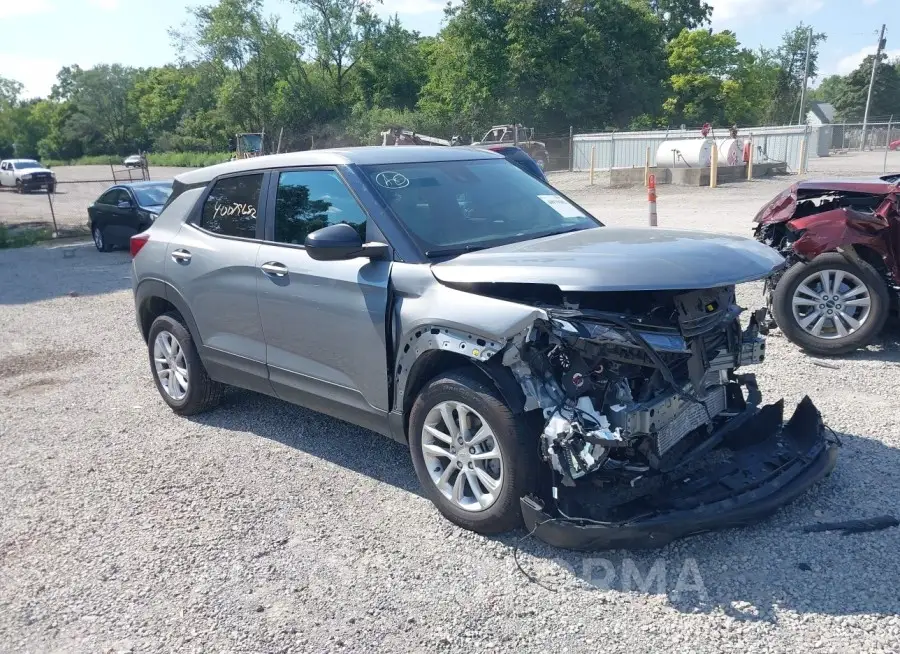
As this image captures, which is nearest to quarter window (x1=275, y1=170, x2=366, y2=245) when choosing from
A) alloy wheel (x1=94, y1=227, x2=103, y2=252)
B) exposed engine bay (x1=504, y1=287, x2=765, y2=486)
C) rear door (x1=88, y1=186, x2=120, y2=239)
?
exposed engine bay (x1=504, y1=287, x2=765, y2=486)

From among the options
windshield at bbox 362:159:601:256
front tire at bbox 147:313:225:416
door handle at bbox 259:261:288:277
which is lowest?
front tire at bbox 147:313:225:416

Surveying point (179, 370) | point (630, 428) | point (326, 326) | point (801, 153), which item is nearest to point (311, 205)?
point (326, 326)

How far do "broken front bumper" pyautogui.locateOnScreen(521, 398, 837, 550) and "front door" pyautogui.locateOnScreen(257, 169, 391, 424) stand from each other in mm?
1278

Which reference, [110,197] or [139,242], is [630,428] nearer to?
[139,242]

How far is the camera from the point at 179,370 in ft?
19.4

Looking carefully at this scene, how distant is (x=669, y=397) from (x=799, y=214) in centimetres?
430

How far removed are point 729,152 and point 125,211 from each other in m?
20.7

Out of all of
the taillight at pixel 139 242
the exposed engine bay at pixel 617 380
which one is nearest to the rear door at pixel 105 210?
the taillight at pixel 139 242

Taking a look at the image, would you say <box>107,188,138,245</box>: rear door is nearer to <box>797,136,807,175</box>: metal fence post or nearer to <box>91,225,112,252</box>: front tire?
<box>91,225,112,252</box>: front tire

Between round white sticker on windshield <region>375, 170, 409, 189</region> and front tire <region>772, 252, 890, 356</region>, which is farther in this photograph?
front tire <region>772, 252, 890, 356</region>

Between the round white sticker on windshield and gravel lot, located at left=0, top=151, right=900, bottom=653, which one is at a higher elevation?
the round white sticker on windshield

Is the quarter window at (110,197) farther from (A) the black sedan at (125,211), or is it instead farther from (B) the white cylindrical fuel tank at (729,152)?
(B) the white cylindrical fuel tank at (729,152)

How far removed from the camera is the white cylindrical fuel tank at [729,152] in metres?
27.7

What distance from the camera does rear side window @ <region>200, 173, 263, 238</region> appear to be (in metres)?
5.07
